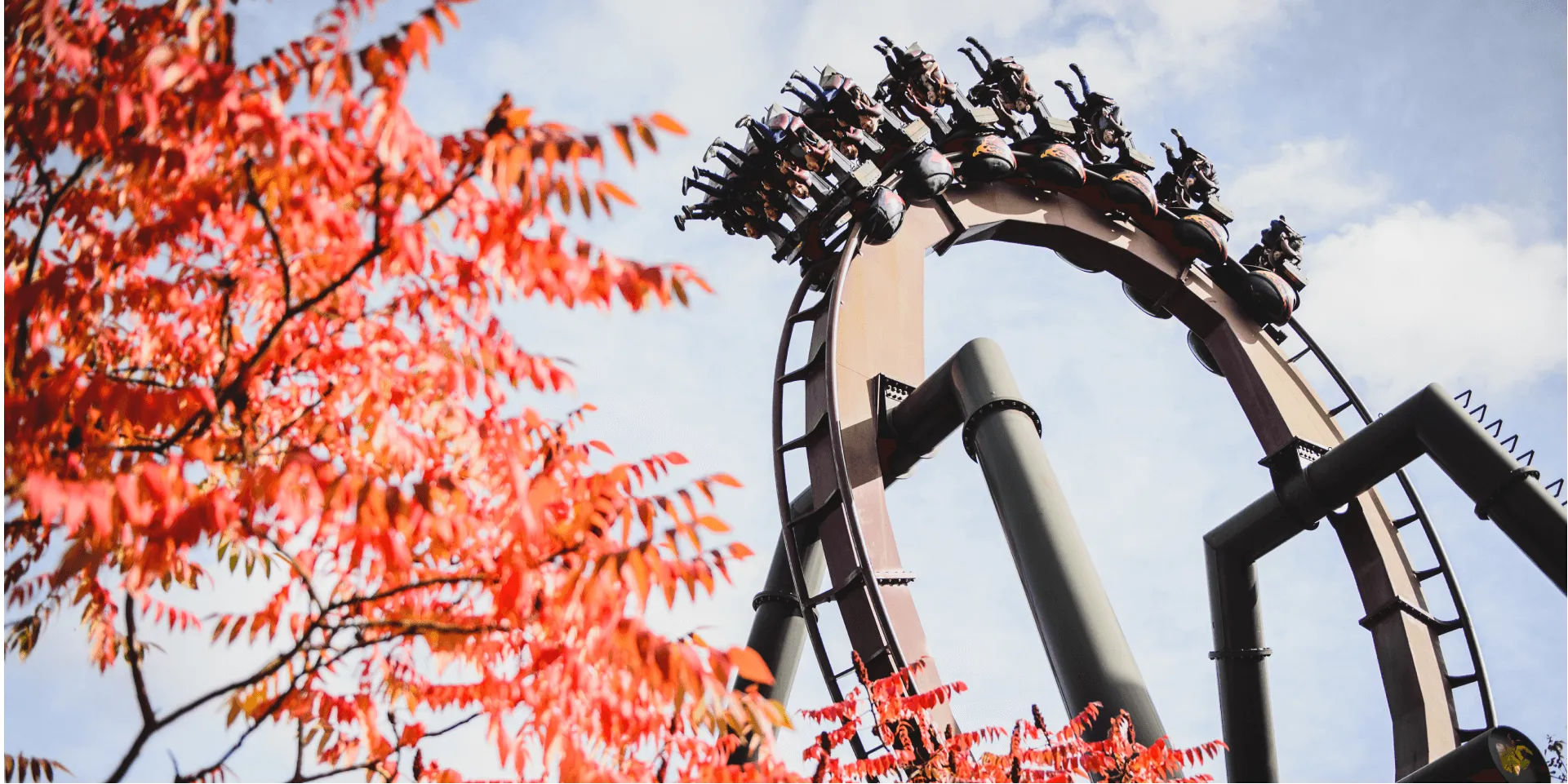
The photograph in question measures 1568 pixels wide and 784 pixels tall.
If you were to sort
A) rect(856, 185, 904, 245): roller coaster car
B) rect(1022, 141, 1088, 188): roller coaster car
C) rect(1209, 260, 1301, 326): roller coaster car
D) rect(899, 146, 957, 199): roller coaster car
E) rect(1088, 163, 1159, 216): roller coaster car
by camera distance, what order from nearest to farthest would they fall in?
rect(856, 185, 904, 245): roller coaster car < rect(899, 146, 957, 199): roller coaster car < rect(1022, 141, 1088, 188): roller coaster car < rect(1088, 163, 1159, 216): roller coaster car < rect(1209, 260, 1301, 326): roller coaster car

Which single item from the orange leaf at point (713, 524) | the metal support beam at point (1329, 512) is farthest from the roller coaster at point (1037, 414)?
the orange leaf at point (713, 524)

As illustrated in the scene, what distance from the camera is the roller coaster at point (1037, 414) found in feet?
32.9

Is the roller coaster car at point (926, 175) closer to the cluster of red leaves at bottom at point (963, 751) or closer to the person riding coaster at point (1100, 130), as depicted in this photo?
the person riding coaster at point (1100, 130)

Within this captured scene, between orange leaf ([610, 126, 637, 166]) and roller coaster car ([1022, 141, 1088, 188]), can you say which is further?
roller coaster car ([1022, 141, 1088, 188])

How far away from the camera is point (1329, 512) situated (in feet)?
41.0

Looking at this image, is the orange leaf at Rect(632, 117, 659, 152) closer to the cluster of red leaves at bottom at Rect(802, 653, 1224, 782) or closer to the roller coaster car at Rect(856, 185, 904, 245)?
the cluster of red leaves at bottom at Rect(802, 653, 1224, 782)

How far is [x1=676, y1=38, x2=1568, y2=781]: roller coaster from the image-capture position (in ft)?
32.9

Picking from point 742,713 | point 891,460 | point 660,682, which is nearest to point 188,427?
point 660,682

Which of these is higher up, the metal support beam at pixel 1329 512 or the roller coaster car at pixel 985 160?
the roller coaster car at pixel 985 160

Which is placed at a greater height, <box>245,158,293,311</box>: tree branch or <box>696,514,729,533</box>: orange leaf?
<box>245,158,293,311</box>: tree branch

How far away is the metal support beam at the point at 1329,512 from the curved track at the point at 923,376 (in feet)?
7.88

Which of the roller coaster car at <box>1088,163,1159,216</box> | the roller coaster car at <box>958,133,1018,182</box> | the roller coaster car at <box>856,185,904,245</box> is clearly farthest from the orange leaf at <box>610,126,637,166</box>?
the roller coaster car at <box>1088,163,1159,216</box>

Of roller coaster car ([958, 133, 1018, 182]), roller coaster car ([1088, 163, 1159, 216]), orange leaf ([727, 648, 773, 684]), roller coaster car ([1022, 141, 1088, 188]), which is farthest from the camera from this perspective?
roller coaster car ([1088, 163, 1159, 216])

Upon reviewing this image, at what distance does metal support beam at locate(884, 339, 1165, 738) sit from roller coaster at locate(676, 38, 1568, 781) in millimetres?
23
